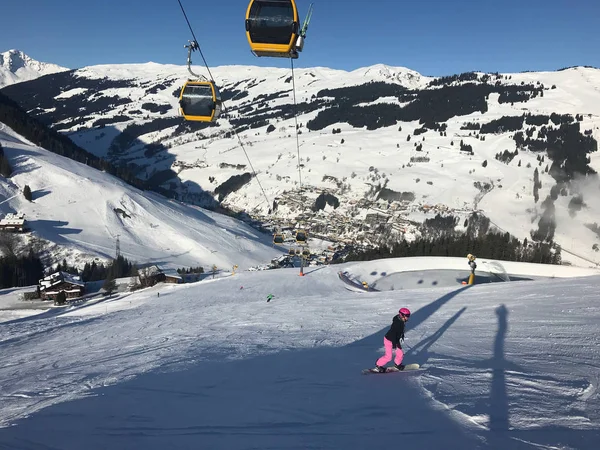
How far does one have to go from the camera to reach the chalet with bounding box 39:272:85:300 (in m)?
32.1

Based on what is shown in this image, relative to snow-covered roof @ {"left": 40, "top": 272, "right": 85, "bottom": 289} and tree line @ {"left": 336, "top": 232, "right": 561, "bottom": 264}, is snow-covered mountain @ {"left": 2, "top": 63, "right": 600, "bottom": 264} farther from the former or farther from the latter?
snow-covered roof @ {"left": 40, "top": 272, "right": 85, "bottom": 289}

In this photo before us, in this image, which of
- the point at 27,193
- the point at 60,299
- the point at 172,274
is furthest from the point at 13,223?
the point at 60,299

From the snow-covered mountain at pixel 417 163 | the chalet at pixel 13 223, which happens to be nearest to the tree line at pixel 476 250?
the snow-covered mountain at pixel 417 163

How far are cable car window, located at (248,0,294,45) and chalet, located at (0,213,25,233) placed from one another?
6318 cm

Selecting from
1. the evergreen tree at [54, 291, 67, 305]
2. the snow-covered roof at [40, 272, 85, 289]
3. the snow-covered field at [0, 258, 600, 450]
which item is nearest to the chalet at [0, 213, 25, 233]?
the snow-covered roof at [40, 272, 85, 289]

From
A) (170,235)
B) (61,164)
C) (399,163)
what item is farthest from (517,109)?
(61,164)

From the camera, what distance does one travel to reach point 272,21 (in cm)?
737

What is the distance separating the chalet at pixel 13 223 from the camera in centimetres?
5622

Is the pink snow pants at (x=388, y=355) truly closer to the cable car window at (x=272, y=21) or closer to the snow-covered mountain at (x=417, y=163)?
the cable car window at (x=272, y=21)

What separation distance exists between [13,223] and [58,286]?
32.5 m

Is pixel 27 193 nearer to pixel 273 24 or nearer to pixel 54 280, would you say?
pixel 54 280

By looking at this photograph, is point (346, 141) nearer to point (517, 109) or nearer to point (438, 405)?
point (517, 109)

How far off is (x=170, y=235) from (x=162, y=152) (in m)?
115

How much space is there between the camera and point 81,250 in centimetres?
5600
